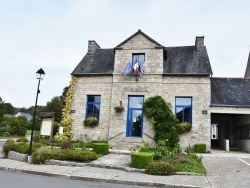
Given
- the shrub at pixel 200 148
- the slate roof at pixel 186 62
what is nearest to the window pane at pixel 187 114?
the shrub at pixel 200 148

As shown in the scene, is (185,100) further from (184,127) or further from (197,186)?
(197,186)

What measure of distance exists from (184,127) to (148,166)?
6.11 meters

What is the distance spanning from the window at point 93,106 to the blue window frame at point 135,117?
2186 mm

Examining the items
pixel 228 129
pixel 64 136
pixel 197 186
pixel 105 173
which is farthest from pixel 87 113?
pixel 228 129

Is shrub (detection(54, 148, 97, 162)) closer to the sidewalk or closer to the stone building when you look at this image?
the sidewalk

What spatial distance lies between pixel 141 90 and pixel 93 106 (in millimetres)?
3456

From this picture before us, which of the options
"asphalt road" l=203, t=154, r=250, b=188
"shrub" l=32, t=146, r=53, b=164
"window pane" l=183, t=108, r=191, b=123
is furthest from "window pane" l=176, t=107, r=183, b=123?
"shrub" l=32, t=146, r=53, b=164

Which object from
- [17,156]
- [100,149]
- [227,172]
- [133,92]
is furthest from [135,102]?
[227,172]

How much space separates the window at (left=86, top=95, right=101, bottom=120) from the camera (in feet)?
51.9

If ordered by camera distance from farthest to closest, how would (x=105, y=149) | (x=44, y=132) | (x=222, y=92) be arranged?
(x=44, y=132), (x=222, y=92), (x=105, y=149)

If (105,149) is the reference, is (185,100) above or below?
above

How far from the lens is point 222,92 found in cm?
1527

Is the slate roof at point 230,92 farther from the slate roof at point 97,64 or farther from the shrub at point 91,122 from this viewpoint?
the shrub at point 91,122

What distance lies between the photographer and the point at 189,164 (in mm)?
9133
